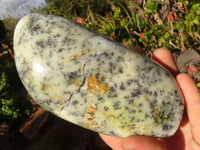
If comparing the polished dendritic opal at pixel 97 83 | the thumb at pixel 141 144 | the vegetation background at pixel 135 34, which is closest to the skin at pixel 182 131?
the thumb at pixel 141 144

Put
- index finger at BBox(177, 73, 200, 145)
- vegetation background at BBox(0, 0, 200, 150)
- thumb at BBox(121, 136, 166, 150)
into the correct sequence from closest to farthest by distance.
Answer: thumb at BBox(121, 136, 166, 150)
index finger at BBox(177, 73, 200, 145)
vegetation background at BBox(0, 0, 200, 150)

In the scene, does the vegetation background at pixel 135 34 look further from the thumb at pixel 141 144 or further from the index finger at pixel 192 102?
the thumb at pixel 141 144

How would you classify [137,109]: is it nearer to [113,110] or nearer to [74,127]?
[113,110]

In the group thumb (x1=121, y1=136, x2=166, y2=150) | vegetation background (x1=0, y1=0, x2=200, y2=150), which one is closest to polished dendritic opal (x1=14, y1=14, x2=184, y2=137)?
thumb (x1=121, y1=136, x2=166, y2=150)

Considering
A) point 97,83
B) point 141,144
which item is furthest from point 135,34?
point 141,144

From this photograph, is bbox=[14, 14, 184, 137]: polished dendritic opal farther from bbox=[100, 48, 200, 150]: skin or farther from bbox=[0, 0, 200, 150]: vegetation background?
bbox=[0, 0, 200, 150]: vegetation background

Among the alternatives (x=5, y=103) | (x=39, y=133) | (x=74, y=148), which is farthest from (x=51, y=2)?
(x=74, y=148)
